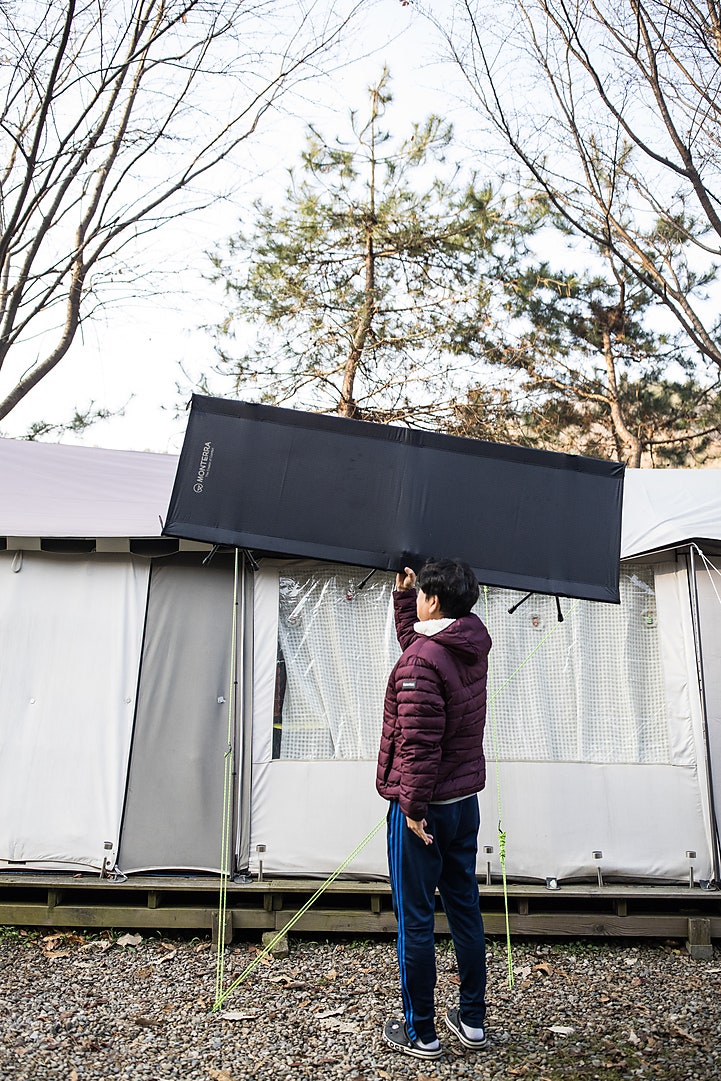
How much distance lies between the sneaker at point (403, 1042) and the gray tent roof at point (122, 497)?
7.51ft

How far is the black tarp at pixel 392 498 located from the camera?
11.2ft

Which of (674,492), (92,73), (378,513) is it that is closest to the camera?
(378,513)

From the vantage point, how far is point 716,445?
34.4 ft

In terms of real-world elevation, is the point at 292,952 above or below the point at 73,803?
below

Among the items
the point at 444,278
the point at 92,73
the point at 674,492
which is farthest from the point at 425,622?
the point at 444,278

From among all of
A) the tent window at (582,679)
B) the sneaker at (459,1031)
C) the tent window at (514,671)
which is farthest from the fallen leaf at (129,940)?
the tent window at (582,679)

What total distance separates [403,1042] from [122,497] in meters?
2.76

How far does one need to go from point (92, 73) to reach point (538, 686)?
16.5 feet

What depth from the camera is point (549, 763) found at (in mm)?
4191

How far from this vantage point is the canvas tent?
4.07m

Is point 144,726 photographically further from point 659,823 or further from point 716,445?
point 716,445

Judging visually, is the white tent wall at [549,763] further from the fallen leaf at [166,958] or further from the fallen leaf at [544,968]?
the fallen leaf at [166,958]

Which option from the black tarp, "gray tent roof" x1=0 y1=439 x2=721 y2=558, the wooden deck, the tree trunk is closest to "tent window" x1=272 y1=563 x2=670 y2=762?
"gray tent roof" x1=0 y1=439 x2=721 y2=558

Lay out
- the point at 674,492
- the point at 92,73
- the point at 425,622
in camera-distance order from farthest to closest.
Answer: the point at 92,73, the point at 674,492, the point at 425,622
